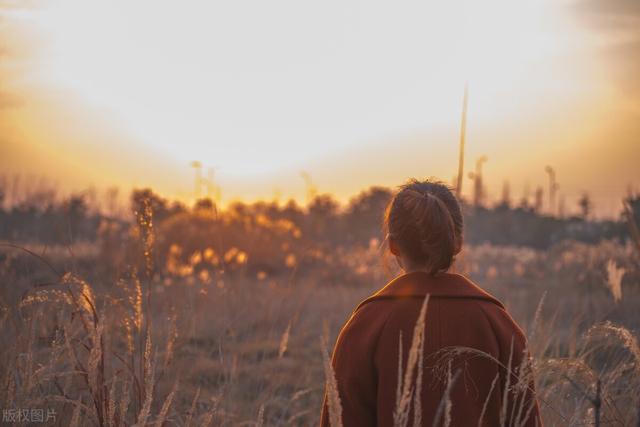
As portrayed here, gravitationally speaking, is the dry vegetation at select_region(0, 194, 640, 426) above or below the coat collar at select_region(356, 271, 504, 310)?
below

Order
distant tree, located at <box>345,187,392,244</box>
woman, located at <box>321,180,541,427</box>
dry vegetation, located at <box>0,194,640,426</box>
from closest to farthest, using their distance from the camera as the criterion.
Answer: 1. woman, located at <box>321,180,541,427</box>
2. dry vegetation, located at <box>0,194,640,426</box>
3. distant tree, located at <box>345,187,392,244</box>

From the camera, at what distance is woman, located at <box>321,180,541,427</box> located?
2281mm

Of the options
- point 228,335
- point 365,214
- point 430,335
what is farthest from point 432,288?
point 365,214

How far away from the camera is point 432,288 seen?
7.58 ft

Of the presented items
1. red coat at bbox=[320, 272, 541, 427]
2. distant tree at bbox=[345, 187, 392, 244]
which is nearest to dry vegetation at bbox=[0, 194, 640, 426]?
red coat at bbox=[320, 272, 541, 427]

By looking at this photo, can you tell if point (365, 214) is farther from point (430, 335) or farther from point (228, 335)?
point (430, 335)

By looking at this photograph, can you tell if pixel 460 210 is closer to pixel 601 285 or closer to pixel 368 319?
pixel 368 319

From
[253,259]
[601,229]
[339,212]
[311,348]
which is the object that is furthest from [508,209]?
[311,348]

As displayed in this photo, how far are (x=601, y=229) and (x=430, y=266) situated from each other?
28.5 meters

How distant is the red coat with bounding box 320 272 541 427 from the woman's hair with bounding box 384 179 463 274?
2.8 inches

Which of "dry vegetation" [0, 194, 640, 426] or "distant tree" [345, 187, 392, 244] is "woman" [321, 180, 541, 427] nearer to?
"dry vegetation" [0, 194, 640, 426]

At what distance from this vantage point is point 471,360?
2309 millimetres

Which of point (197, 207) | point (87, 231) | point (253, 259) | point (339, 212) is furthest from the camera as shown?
point (339, 212)

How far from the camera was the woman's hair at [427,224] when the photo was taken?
7.55ft
